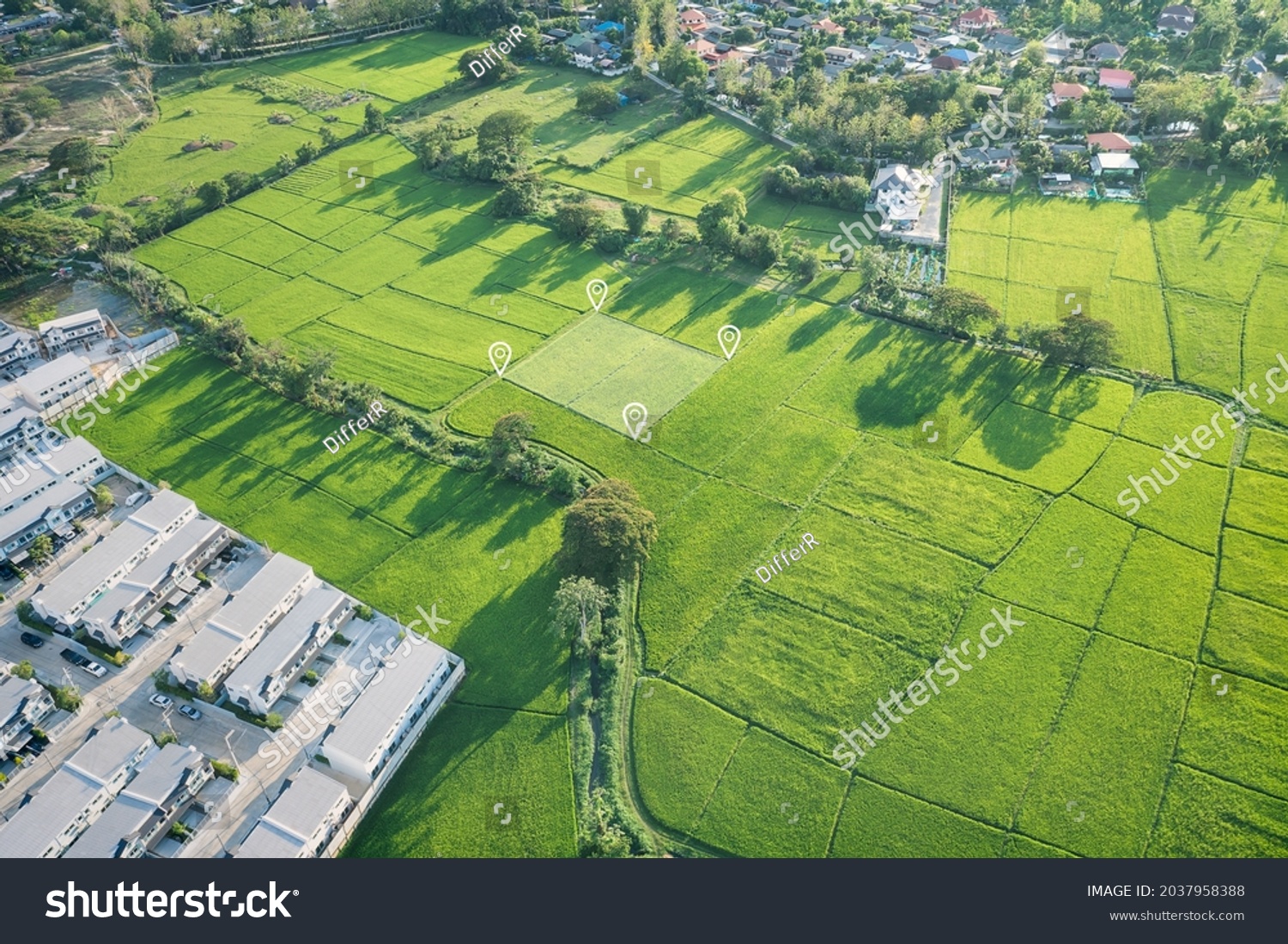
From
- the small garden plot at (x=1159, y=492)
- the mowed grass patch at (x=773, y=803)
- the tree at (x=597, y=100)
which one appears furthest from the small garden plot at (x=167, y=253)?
the small garden plot at (x=1159, y=492)

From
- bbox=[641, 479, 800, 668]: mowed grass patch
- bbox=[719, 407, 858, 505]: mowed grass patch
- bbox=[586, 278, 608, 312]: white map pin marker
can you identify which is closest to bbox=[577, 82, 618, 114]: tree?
bbox=[586, 278, 608, 312]: white map pin marker

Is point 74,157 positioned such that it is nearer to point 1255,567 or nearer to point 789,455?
point 789,455

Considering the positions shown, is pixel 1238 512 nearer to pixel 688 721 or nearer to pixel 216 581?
pixel 688 721

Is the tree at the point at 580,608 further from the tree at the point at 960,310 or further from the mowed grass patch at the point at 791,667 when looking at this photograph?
the tree at the point at 960,310

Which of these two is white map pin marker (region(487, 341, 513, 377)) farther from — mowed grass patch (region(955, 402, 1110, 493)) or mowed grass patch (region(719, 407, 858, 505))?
mowed grass patch (region(955, 402, 1110, 493))

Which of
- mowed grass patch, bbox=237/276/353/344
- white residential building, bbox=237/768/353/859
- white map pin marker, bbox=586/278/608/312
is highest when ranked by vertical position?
mowed grass patch, bbox=237/276/353/344

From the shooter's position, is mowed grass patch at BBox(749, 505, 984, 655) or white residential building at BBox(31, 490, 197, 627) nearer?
mowed grass patch at BBox(749, 505, 984, 655)
